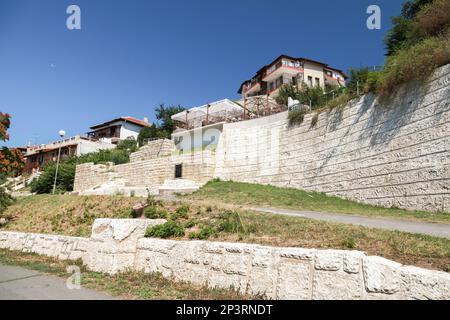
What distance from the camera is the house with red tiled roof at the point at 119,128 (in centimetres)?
5641

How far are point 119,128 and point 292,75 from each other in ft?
105

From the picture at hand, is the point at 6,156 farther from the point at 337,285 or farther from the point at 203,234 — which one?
the point at 337,285

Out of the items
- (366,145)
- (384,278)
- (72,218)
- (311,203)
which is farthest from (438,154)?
(72,218)

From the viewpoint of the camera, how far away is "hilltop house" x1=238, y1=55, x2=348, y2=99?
48.5 meters

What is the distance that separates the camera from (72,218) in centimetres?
1113

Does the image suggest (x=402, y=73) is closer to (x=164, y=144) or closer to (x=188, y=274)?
(x=188, y=274)

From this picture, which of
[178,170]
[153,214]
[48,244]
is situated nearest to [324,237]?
[153,214]

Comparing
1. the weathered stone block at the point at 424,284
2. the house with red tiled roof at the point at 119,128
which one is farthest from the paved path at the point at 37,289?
the house with red tiled roof at the point at 119,128

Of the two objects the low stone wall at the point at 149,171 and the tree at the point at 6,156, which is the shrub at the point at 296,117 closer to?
the low stone wall at the point at 149,171

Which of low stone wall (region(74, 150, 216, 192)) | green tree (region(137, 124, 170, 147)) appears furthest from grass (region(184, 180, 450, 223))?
green tree (region(137, 124, 170, 147))

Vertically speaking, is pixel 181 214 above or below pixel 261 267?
above

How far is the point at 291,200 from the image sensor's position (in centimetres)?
1566

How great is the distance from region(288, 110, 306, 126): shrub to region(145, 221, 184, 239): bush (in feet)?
50.7

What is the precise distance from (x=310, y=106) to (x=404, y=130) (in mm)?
7813
